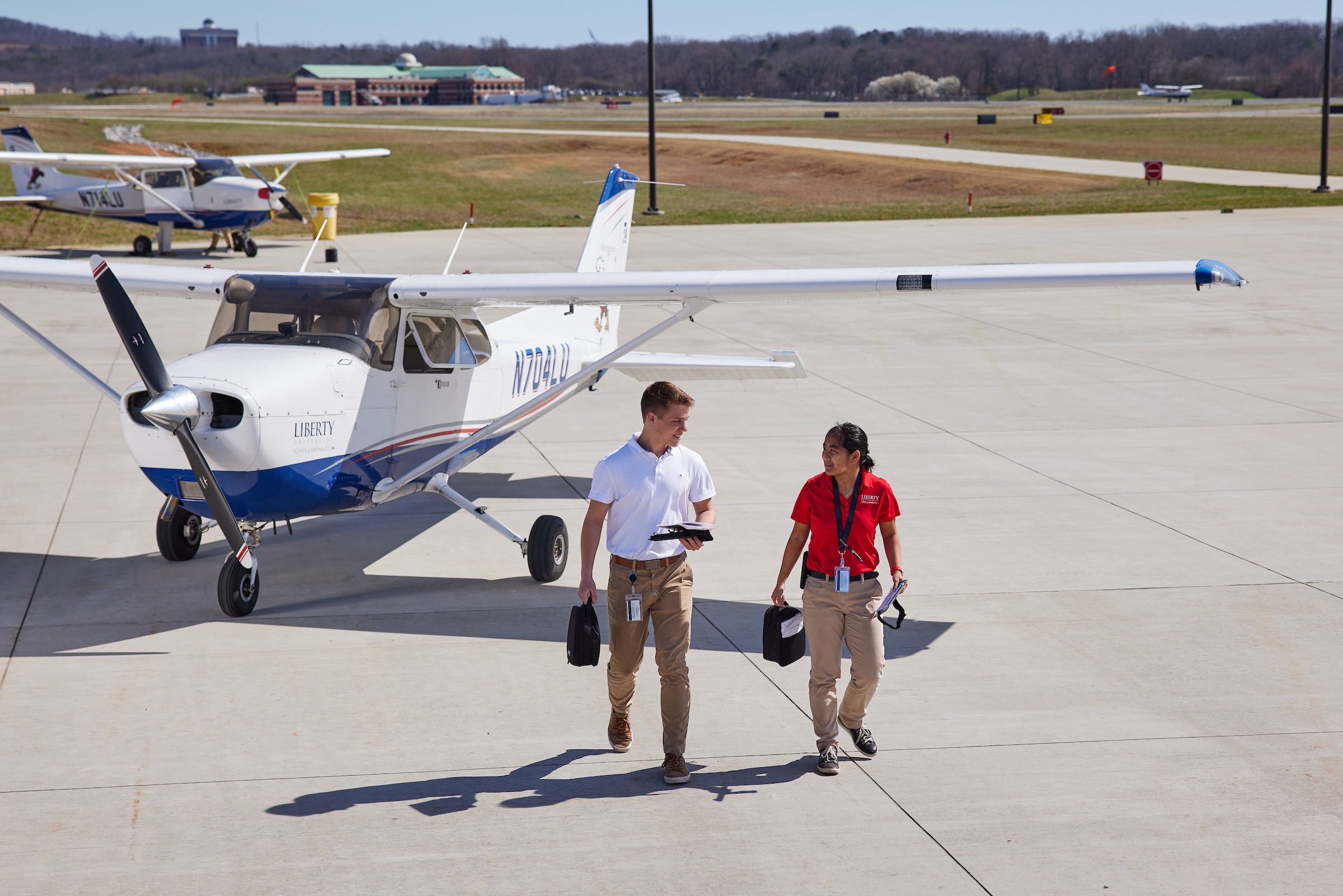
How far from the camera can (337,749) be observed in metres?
6.33

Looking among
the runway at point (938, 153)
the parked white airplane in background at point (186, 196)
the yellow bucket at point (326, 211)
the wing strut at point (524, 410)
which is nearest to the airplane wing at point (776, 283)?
the wing strut at point (524, 410)

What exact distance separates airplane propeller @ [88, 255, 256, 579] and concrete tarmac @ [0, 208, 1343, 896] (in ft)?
2.92

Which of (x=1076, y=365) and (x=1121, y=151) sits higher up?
(x=1121, y=151)

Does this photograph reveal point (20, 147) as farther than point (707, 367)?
Yes

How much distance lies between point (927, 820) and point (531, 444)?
8.18 m

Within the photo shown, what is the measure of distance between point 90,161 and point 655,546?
25.2m

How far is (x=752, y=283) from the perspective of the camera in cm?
864

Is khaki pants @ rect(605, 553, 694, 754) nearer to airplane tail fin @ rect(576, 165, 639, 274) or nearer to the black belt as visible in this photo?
the black belt

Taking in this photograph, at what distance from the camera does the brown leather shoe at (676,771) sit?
5934mm

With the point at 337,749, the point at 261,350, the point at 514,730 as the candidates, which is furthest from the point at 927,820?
the point at 261,350

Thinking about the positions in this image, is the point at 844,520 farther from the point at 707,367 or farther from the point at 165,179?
the point at 165,179

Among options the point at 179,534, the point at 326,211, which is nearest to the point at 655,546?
the point at 179,534

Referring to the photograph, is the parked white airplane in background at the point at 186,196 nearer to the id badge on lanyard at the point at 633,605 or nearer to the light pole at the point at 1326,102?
the light pole at the point at 1326,102

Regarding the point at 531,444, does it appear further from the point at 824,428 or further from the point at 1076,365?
the point at 1076,365
